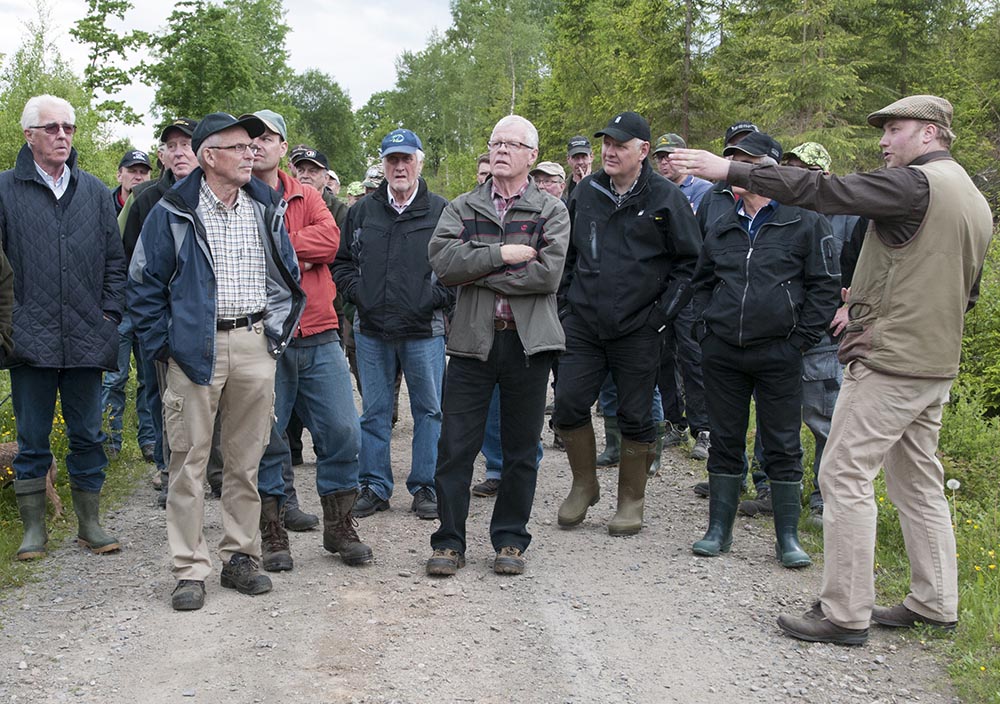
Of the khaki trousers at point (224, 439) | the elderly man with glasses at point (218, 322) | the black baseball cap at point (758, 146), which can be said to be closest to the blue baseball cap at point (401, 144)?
the elderly man with glasses at point (218, 322)

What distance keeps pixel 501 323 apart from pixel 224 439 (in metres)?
1.63

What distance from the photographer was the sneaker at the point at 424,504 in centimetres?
712

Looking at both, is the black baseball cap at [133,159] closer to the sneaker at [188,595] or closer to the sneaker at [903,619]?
the sneaker at [188,595]

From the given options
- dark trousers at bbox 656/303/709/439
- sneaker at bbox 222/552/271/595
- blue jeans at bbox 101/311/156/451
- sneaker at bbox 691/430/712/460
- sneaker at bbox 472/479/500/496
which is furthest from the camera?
dark trousers at bbox 656/303/709/439

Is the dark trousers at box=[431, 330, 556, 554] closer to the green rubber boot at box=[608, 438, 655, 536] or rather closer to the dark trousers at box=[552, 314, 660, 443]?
the dark trousers at box=[552, 314, 660, 443]

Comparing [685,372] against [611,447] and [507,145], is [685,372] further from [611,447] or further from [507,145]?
[507,145]

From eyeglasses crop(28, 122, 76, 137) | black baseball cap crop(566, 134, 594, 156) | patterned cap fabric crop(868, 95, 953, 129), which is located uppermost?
black baseball cap crop(566, 134, 594, 156)

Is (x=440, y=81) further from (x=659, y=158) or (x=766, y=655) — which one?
(x=766, y=655)

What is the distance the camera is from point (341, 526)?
606cm

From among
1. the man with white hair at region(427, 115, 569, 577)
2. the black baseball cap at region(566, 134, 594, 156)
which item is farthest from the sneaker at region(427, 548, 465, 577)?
the black baseball cap at region(566, 134, 594, 156)

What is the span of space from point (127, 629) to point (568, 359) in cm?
306

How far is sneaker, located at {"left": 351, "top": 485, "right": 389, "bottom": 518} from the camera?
7168 millimetres

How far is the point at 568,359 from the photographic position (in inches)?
263

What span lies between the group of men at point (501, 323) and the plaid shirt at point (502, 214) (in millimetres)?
16
